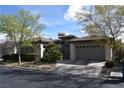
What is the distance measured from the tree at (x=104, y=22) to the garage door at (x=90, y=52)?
14.3 feet

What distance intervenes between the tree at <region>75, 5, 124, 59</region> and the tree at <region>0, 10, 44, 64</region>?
6368 mm

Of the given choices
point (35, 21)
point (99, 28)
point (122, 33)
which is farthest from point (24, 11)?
point (122, 33)

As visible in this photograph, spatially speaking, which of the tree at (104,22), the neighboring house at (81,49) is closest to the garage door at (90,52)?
the neighboring house at (81,49)

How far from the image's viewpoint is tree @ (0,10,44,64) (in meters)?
25.1

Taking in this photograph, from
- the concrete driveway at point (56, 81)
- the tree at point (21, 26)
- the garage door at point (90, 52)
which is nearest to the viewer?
the concrete driveway at point (56, 81)

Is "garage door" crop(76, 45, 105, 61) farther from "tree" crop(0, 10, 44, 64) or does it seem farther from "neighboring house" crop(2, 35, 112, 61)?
"tree" crop(0, 10, 44, 64)

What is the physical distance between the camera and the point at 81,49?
27.9 metres

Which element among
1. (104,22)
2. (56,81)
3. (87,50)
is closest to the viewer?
(56,81)

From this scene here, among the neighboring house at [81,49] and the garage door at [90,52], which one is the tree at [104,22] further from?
the garage door at [90,52]

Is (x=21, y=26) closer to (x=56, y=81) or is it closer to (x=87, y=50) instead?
(x=87, y=50)

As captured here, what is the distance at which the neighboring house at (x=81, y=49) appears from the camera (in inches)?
1012

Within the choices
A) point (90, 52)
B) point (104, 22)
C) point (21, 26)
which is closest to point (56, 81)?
point (104, 22)

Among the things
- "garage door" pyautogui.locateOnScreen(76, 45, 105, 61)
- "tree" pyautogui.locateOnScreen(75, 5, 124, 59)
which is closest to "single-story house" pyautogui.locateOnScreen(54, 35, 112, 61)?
"garage door" pyautogui.locateOnScreen(76, 45, 105, 61)

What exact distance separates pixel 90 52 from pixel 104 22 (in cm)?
680
